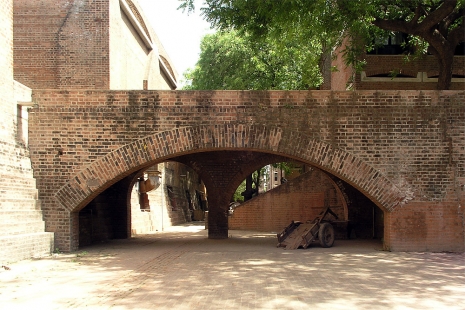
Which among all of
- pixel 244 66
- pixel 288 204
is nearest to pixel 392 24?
pixel 288 204

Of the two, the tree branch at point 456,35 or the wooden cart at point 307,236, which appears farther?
the tree branch at point 456,35

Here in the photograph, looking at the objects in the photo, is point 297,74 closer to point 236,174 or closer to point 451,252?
point 236,174

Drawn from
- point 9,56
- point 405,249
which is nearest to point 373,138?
point 405,249

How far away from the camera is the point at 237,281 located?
855 cm

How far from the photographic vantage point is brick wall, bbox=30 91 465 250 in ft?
40.5

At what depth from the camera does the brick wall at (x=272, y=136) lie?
1234cm

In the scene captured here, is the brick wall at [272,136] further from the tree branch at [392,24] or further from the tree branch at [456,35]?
the tree branch at [456,35]

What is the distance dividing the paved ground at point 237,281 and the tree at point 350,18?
5852 millimetres

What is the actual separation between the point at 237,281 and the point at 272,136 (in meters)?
4.71

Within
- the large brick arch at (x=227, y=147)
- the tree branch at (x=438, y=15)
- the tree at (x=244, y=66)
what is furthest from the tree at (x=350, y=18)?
the tree at (x=244, y=66)

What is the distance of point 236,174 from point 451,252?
8.11 metres

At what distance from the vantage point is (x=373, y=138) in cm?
1244

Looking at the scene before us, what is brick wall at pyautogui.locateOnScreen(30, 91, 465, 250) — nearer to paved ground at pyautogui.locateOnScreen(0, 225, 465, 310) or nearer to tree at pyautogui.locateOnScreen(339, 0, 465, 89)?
paved ground at pyautogui.locateOnScreen(0, 225, 465, 310)

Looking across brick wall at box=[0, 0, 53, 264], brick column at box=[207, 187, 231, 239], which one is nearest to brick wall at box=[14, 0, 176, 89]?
brick column at box=[207, 187, 231, 239]
